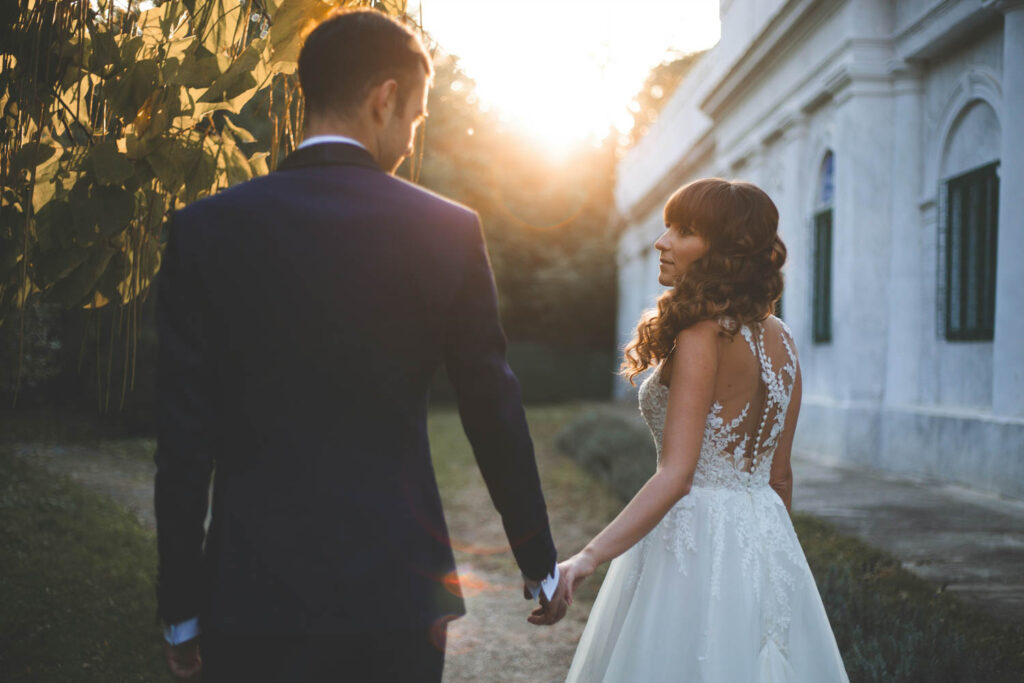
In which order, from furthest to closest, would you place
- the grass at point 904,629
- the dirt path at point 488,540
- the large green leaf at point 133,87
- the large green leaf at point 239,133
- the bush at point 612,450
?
the bush at point 612,450
the dirt path at point 488,540
the grass at point 904,629
the large green leaf at point 239,133
the large green leaf at point 133,87

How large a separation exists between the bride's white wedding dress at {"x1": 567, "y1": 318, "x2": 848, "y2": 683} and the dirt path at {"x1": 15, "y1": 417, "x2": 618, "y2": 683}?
2324 mm

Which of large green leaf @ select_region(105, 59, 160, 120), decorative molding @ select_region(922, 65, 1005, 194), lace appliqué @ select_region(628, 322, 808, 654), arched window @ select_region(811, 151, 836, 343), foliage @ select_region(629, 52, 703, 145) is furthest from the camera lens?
foliage @ select_region(629, 52, 703, 145)

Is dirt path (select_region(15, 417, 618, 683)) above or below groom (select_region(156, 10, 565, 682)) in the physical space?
below

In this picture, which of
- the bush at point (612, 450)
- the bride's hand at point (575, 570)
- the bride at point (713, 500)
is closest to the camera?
the bride's hand at point (575, 570)

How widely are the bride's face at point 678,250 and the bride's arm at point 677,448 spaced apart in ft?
0.81

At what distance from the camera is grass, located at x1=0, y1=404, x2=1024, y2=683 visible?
3535 mm

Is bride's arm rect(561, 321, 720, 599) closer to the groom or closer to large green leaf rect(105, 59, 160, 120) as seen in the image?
the groom

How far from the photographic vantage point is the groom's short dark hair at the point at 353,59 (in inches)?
71.5

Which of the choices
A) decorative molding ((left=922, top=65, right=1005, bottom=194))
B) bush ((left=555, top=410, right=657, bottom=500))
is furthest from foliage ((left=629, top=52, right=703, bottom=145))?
decorative molding ((left=922, top=65, right=1005, bottom=194))

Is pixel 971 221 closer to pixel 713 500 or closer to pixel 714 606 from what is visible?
pixel 713 500

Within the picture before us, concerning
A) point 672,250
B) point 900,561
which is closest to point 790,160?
point 900,561

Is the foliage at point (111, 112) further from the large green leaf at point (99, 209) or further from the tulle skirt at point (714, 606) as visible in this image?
the tulle skirt at point (714, 606)

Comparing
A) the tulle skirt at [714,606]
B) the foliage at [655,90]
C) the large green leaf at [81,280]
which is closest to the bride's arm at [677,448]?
the tulle skirt at [714,606]

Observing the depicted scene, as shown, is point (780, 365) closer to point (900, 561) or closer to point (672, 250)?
point (672, 250)
